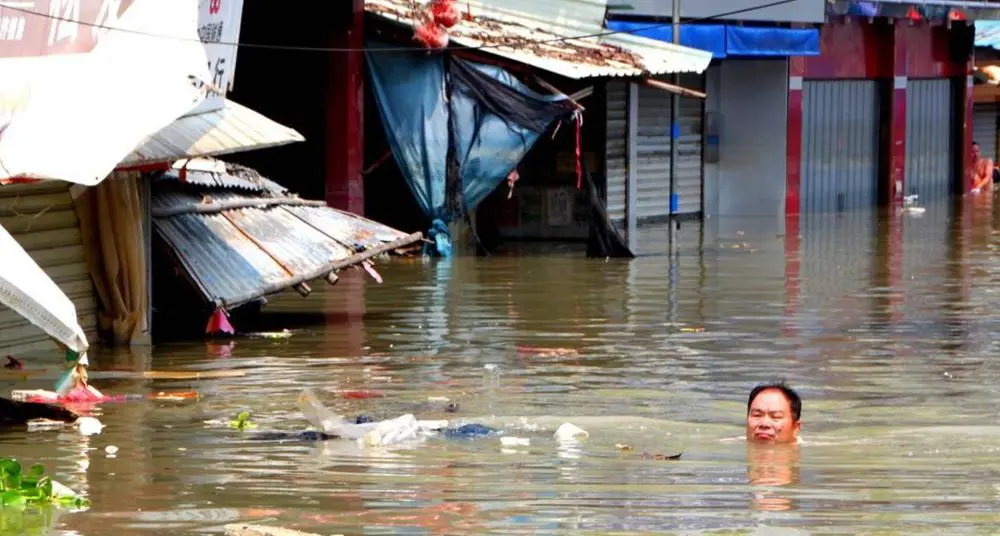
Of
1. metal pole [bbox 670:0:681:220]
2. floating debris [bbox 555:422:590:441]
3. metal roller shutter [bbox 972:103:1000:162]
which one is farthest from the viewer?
metal roller shutter [bbox 972:103:1000:162]

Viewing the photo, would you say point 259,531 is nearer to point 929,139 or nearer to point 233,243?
point 233,243

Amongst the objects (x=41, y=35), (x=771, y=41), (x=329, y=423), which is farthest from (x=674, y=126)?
(x=329, y=423)

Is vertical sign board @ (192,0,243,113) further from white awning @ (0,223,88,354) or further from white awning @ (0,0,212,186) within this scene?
white awning @ (0,223,88,354)

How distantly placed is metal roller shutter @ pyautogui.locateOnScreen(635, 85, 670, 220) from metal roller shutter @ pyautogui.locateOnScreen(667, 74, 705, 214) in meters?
0.35

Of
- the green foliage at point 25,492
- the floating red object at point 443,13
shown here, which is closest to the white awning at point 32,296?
the green foliage at point 25,492

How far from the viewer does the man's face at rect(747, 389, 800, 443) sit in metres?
10.8

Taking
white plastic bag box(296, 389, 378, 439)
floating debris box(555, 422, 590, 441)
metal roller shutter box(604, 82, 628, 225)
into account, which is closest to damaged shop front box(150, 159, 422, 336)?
white plastic bag box(296, 389, 378, 439)

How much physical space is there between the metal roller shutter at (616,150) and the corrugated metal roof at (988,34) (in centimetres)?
1746

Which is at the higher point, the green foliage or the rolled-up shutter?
the rolled-up shutter

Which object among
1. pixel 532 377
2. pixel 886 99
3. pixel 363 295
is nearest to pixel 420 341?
pixel 532 377

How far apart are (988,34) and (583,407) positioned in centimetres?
3299

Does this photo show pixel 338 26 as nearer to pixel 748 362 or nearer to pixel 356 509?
pixel 748 362

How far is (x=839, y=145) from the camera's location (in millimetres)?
34938

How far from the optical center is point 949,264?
76.0 ft
